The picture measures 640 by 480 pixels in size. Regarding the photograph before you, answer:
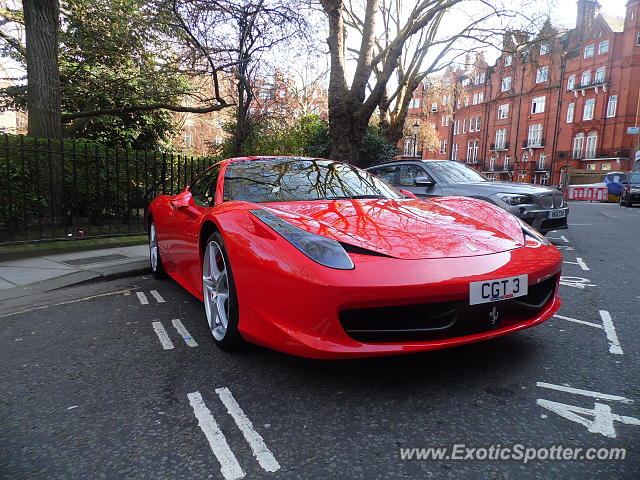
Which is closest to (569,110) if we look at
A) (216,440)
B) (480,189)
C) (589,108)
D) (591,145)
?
(589,108)

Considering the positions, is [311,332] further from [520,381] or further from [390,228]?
[520,381]

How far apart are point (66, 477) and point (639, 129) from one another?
41.0m

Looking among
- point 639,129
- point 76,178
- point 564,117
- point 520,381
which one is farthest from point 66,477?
point 564,117

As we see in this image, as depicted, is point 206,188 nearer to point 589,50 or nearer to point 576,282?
point 576,282

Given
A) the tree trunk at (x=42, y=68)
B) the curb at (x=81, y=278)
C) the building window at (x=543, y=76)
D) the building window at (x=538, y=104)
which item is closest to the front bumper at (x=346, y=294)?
the curb at (x=81, y=278)

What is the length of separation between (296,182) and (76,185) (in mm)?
5132

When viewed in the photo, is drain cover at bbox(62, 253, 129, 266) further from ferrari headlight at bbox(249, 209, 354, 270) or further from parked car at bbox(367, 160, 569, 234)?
parked car at bbox(367, 160, 569, 234)

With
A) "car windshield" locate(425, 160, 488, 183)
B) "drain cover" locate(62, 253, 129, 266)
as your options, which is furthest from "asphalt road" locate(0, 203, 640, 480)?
"car windshield" locate(425, 160, 488, 183)

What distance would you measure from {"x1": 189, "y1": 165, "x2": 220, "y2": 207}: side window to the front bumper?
1276 mm

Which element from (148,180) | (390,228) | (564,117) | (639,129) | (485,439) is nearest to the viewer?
(485,439)

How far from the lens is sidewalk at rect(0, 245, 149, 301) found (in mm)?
4395

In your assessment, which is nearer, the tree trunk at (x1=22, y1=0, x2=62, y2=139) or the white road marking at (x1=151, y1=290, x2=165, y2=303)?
the white road marking at (x1=151, y1=290, x2=165, y2=303)

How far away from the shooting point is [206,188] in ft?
11.6

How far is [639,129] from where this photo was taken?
32469 mm
